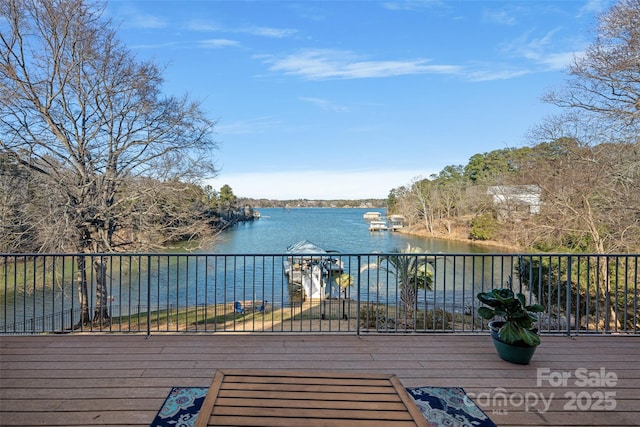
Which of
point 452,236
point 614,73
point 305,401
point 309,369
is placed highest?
point 614,73

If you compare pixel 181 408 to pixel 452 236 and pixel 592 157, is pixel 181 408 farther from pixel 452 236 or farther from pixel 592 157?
pixel 452 236

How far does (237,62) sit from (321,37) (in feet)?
10.7

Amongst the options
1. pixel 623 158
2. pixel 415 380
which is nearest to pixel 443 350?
pixel 415 380

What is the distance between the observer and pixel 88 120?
366 inches

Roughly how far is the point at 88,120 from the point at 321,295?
7.95m

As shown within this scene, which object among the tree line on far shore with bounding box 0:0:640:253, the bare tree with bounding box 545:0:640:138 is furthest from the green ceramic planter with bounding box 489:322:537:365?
the bare tree with bounding box 545:0:640:138

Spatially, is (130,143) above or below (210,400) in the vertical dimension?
above

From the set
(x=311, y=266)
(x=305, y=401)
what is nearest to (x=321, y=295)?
(x=311, y=266)

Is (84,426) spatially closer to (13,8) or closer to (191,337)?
(191,337)

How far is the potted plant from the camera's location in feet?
9.53

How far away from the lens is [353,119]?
744 inches

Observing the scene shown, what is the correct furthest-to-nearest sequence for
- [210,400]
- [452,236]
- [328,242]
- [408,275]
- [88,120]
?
[452,236] < [328,242] < [88,120] < [408,275] < [210,400]

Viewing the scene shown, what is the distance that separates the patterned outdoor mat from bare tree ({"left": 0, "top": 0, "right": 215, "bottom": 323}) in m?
5.97

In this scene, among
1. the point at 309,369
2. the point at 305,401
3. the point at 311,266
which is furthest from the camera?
the point at 311,266
